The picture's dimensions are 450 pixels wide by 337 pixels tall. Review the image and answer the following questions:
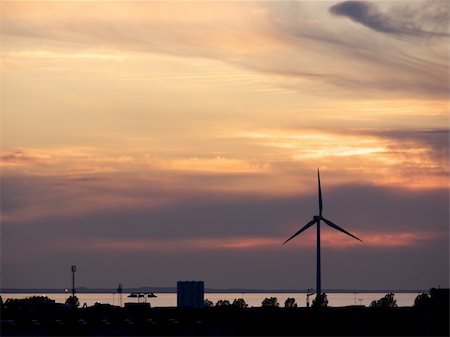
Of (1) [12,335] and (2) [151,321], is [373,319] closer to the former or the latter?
(2) [151,321]

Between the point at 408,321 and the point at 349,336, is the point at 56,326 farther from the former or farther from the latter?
the point at 408,321

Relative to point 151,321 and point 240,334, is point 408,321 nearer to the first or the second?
point 240,334

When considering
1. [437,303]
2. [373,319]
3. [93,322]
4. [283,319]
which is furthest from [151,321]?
[437,303]

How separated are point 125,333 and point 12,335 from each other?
16545 mm

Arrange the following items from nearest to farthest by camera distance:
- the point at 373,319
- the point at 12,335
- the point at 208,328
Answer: the point at 12,335 → the point at 208,328 → the point at 373,319

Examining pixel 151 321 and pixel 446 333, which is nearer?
pixel 446 333

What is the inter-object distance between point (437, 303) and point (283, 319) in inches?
1053

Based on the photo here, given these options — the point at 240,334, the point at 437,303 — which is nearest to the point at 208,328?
the point at 240,334

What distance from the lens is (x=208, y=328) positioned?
543ft

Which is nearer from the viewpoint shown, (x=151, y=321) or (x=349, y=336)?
(x=349, y=336)

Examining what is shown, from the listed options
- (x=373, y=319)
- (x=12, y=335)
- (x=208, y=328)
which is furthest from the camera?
(x=373, y=319)

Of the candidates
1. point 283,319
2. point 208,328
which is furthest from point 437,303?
point 208,328

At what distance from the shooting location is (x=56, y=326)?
16350cm

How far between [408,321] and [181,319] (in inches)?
1546
